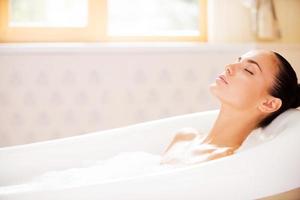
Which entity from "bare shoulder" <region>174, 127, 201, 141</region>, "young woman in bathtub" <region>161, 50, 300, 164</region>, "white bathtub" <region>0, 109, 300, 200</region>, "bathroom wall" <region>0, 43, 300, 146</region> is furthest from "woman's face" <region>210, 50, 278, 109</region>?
"bathroom wall" <region>0, 43, 300, 146</region>

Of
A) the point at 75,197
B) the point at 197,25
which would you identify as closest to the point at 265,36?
the point at 197,25

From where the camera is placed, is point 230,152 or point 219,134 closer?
point 230,152

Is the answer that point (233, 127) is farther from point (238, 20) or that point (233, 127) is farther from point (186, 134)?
point (238, 20)

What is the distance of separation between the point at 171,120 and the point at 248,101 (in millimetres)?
395

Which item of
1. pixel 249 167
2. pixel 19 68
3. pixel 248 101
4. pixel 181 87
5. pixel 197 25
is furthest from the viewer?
pixel 197 25

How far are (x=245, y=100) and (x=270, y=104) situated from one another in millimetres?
88

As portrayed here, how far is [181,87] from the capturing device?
231cm

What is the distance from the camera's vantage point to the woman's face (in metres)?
1.42

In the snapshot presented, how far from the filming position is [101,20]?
246 centimetres

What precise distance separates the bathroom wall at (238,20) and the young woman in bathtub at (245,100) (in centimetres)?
95

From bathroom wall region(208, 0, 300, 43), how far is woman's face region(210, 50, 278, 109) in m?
0.95

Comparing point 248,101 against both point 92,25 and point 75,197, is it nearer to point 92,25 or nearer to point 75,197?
point 75,197

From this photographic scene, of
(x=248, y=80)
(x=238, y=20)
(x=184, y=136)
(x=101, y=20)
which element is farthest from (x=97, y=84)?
(x=248, y=80)

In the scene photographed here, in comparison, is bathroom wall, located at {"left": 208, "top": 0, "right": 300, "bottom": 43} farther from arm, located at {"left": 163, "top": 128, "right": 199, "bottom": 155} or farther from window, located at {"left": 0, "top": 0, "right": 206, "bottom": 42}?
arm, located at {"left": 163, "top": 128, "right": 199, "bottom": 155}
